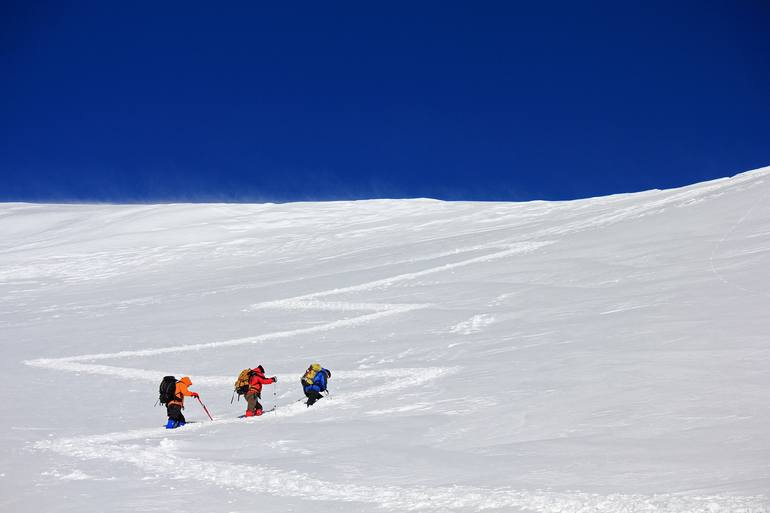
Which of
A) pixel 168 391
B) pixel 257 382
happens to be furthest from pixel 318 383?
pixel 168 391

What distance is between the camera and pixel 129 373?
16031 millimetres

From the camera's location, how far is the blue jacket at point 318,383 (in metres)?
12.5

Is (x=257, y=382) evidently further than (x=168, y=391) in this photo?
Yes

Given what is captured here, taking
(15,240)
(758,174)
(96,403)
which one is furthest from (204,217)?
(96,403)

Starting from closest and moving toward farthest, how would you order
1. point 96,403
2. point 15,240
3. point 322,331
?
point 96,403 → point 322,331 → point 15,240

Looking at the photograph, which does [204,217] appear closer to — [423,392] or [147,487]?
[423,392]

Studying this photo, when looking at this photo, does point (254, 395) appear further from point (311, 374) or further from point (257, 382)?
point (311, 374)

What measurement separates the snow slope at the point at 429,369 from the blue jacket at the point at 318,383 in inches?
16.6

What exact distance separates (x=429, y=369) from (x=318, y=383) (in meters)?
2.09

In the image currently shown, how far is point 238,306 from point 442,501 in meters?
15.5

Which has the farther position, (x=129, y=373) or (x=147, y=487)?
(x=129, y=373)

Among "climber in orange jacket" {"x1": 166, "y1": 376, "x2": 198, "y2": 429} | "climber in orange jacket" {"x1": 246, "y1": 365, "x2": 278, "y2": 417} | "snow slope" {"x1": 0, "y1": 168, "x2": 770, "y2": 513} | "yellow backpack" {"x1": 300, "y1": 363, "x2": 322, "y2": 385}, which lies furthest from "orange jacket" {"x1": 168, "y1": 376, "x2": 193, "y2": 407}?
"yellow backpack" {"x1": 300, "y1": 363, "x2": 322, "y2": 385}

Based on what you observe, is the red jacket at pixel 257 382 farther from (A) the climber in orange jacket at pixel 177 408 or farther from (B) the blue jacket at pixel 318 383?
(A) the climber in orange jacket at pixel 177 408

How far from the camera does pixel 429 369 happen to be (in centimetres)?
1369
